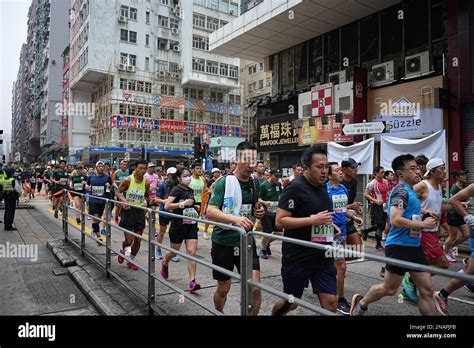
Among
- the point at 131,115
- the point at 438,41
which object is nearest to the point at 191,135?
the point at 131,115

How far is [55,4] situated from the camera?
64562 millimetres

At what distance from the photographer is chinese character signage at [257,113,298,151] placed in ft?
62.3

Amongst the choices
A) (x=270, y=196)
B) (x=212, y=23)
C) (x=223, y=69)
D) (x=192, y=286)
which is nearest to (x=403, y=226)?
(x=192, y=286)

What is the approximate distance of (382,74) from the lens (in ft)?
49.8

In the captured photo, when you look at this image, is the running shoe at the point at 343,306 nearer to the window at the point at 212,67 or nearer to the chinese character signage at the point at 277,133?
the chinese character signage at the point at 277,133

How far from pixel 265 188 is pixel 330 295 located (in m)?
4.61

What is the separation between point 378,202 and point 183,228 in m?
4.82

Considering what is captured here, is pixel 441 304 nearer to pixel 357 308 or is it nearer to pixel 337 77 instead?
pixel 357 308

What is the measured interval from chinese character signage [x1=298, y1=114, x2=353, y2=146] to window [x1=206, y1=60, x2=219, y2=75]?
31467mm

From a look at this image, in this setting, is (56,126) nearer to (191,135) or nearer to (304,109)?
(191,135)

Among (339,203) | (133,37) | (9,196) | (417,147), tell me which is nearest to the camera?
(339,203)

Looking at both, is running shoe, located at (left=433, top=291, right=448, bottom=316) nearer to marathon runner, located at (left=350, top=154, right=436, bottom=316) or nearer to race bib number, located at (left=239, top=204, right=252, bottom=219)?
marathon runner, located at (left=350, top=154, right=436, bottom=316)

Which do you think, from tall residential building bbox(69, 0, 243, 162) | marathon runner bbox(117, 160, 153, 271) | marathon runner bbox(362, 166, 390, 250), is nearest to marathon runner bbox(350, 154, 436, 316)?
marathon runner bbox(117, 160, 153, 271)

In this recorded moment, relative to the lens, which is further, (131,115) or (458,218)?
(131,115)
